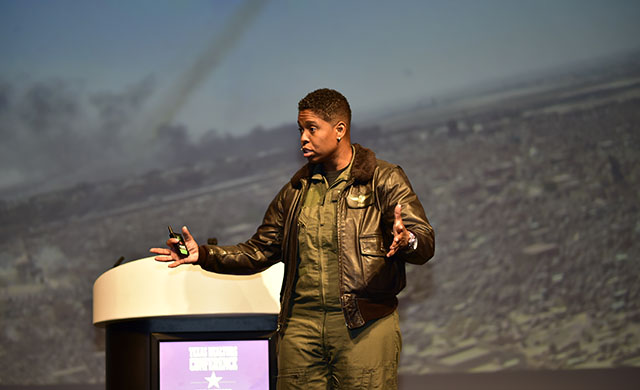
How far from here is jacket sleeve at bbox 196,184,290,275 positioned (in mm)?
2273

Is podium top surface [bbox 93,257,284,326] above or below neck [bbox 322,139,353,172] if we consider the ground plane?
below

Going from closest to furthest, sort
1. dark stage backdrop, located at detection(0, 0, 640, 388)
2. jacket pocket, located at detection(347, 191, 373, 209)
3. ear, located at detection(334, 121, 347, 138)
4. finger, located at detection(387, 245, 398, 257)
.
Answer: finger, located at detection(387, 245, 398, 257), jacket pocket, located at detection(347, 191, 373, 209), ear, located at detection(334, 121, 347, 138), dark stage backdrop, located at detection(0, 0, 640, 388)

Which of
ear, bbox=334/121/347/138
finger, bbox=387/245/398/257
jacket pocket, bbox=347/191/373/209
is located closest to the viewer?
finger, bbox=387/245/398/257

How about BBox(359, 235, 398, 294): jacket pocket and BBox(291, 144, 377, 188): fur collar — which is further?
BBox(291, 144, 377, 188): fur collar

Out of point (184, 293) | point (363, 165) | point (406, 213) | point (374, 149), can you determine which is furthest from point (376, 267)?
point (374, 149)

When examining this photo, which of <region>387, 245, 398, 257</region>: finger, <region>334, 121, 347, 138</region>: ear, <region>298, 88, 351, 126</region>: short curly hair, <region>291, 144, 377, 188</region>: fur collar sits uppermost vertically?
<region>298, 88, 351, 126</region>: short curly hair

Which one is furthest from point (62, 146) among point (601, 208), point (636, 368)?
point (636, 368)

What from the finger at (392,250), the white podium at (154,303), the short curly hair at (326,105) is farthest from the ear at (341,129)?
the white podium at (154,303)

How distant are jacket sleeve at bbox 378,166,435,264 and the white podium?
632mm

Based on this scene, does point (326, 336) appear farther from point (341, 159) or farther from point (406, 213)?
point (341, 159)

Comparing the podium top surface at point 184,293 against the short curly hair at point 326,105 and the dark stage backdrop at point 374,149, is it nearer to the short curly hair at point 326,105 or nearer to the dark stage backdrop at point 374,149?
→ the short curly hair at point 326,105

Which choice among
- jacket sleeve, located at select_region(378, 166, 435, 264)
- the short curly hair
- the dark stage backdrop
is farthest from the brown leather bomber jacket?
the dark stage backdrop

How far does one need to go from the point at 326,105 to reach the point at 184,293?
880mm

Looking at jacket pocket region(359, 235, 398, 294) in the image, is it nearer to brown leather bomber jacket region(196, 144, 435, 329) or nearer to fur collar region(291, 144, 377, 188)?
brown leather bomber jacket region(196, 144, 435, 329)
